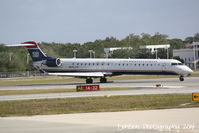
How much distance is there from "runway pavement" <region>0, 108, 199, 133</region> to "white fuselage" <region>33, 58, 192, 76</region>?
3107 cm

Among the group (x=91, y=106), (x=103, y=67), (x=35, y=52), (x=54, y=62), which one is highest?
(x=35, y=52)

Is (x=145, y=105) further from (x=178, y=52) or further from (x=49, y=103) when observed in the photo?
(x=178, y=52)

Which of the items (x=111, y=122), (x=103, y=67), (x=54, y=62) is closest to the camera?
(x=111, y=122)

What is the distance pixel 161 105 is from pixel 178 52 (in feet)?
390

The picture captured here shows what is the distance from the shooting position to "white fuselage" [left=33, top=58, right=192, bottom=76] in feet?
178

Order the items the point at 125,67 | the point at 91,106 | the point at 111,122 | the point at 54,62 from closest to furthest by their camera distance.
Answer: the point at 111,122, the point at 91,106, the point at 125,67, the point at 54,62

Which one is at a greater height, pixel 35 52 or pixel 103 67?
pixel 35 52

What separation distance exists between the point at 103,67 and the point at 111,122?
122ft

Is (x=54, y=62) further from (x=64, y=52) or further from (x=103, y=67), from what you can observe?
(x=64, y=52)

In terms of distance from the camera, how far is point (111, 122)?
773 inches

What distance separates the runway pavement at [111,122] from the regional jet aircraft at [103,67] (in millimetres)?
31137

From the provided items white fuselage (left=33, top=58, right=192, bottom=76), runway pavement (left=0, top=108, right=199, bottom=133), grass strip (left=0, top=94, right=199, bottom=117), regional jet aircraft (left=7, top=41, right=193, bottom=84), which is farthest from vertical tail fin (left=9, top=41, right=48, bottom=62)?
runway pavement (left=0, top=108, right=199, bottom=133)

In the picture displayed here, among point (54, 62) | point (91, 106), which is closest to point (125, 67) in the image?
point (54, 62)

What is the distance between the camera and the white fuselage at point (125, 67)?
54406mm
